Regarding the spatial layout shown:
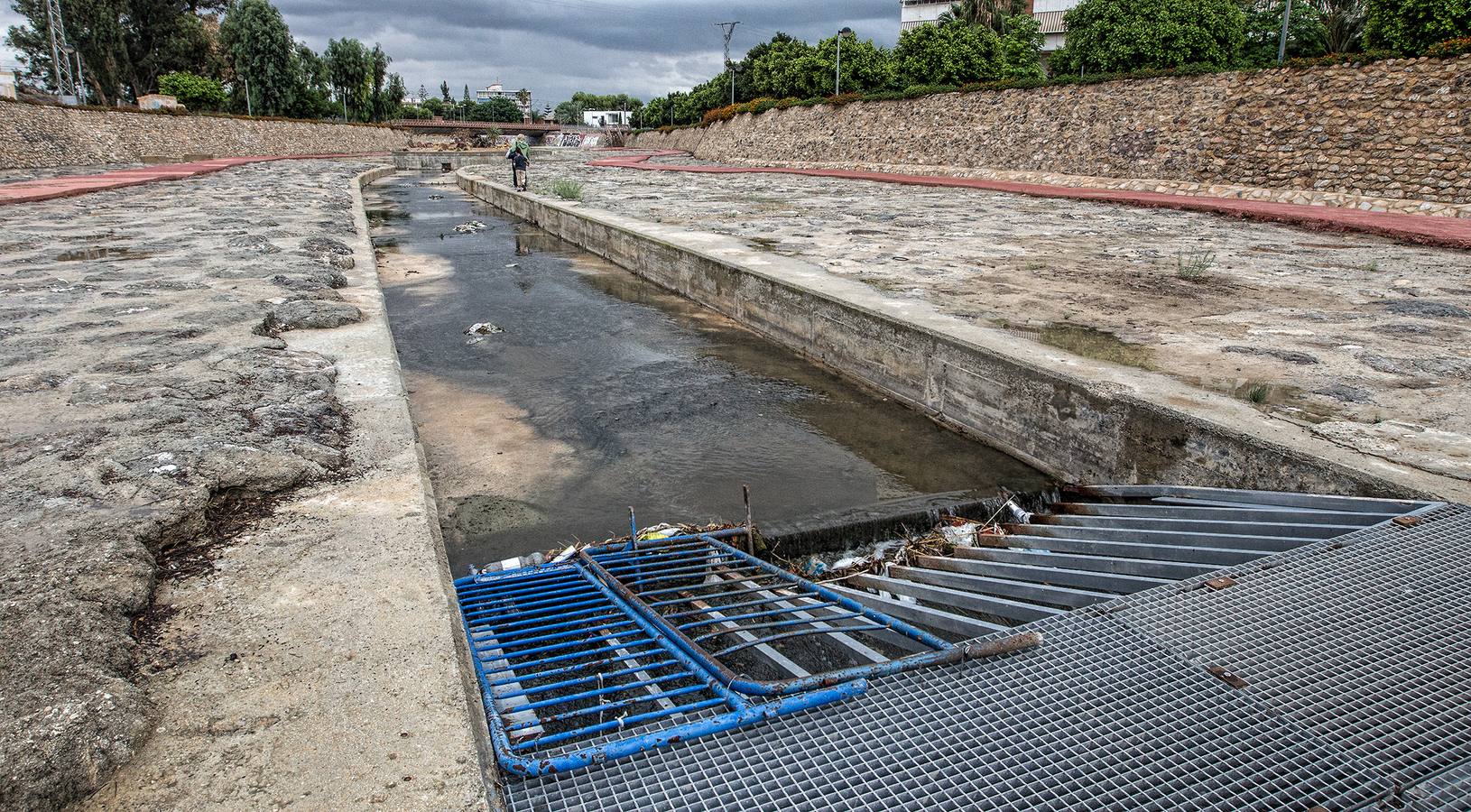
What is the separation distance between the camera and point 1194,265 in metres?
8.71

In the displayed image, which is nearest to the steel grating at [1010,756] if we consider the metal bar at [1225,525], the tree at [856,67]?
the metal bar at [1225,525]

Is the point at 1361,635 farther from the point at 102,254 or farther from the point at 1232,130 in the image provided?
the point at 1232,130

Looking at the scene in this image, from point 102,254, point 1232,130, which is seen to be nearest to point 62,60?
point 102,254

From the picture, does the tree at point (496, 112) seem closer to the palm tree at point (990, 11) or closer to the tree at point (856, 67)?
the palm tree at point (990, 11)

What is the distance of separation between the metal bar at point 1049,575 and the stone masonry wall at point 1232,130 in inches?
676

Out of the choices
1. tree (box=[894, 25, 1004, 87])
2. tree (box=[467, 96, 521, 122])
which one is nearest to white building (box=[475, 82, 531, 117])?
tree (box=[467, 96, 521, 122])

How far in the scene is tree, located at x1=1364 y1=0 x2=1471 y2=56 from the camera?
16984 millimetres

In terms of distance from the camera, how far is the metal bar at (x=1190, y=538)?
10.6ft

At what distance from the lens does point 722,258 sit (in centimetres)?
947

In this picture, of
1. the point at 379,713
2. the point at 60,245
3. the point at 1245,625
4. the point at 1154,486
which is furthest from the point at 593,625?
the point at 60,245

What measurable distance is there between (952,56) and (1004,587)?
33579 mm

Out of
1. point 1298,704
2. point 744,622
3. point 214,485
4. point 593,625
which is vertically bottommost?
point 744,622

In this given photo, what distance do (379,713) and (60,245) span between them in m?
10.8

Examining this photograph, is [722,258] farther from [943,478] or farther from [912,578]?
[912,578]
